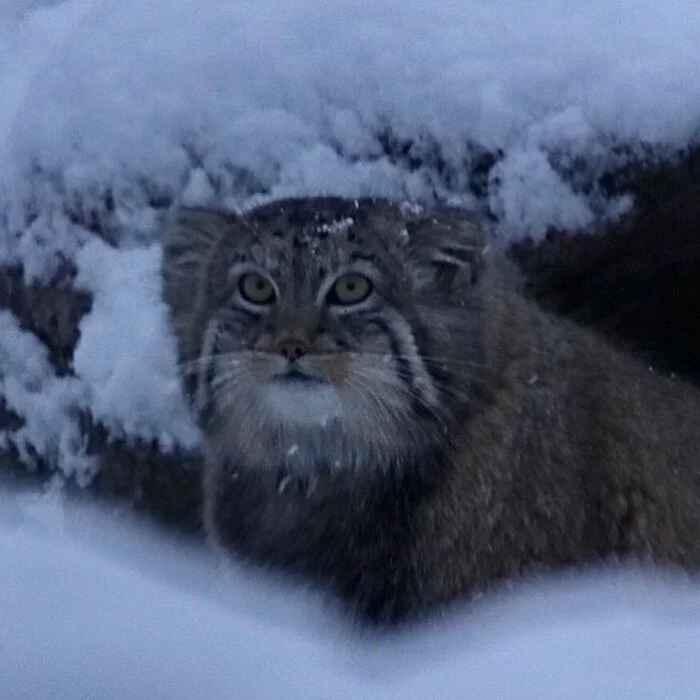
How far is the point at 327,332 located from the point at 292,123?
1.63m

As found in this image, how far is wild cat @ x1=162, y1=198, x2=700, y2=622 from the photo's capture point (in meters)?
4.44

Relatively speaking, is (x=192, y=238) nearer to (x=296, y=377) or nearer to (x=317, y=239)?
(x=317, y=239)

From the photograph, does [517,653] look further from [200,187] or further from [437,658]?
[200,187]

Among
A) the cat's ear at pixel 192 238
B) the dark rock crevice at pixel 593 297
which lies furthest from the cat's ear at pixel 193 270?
the dark rock crevice at pixel 593 297

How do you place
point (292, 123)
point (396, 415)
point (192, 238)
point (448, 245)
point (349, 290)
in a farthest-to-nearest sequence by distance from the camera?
1. point (292, 123)
2. point (192, 238)
3. point (448, 245)
4. point (396, 415)
5. point (349, 290)

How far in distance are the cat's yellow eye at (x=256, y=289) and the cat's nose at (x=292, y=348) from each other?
0.20 m

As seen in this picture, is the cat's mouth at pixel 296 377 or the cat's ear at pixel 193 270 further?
the cat's ear at pixel 193 270

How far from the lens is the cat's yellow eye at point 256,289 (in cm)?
445

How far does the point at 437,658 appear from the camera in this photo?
8.71 feet

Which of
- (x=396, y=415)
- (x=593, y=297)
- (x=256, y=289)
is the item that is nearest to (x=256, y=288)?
(x=256, y=289)

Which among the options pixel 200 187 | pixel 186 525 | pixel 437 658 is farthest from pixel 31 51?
pixel 437 658

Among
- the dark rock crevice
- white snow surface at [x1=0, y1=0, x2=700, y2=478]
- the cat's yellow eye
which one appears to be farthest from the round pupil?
the dark rock crevice

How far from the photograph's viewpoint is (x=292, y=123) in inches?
227

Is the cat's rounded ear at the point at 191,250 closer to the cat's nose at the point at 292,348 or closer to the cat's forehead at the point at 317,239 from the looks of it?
the cat's forehead at the point at 317,239
